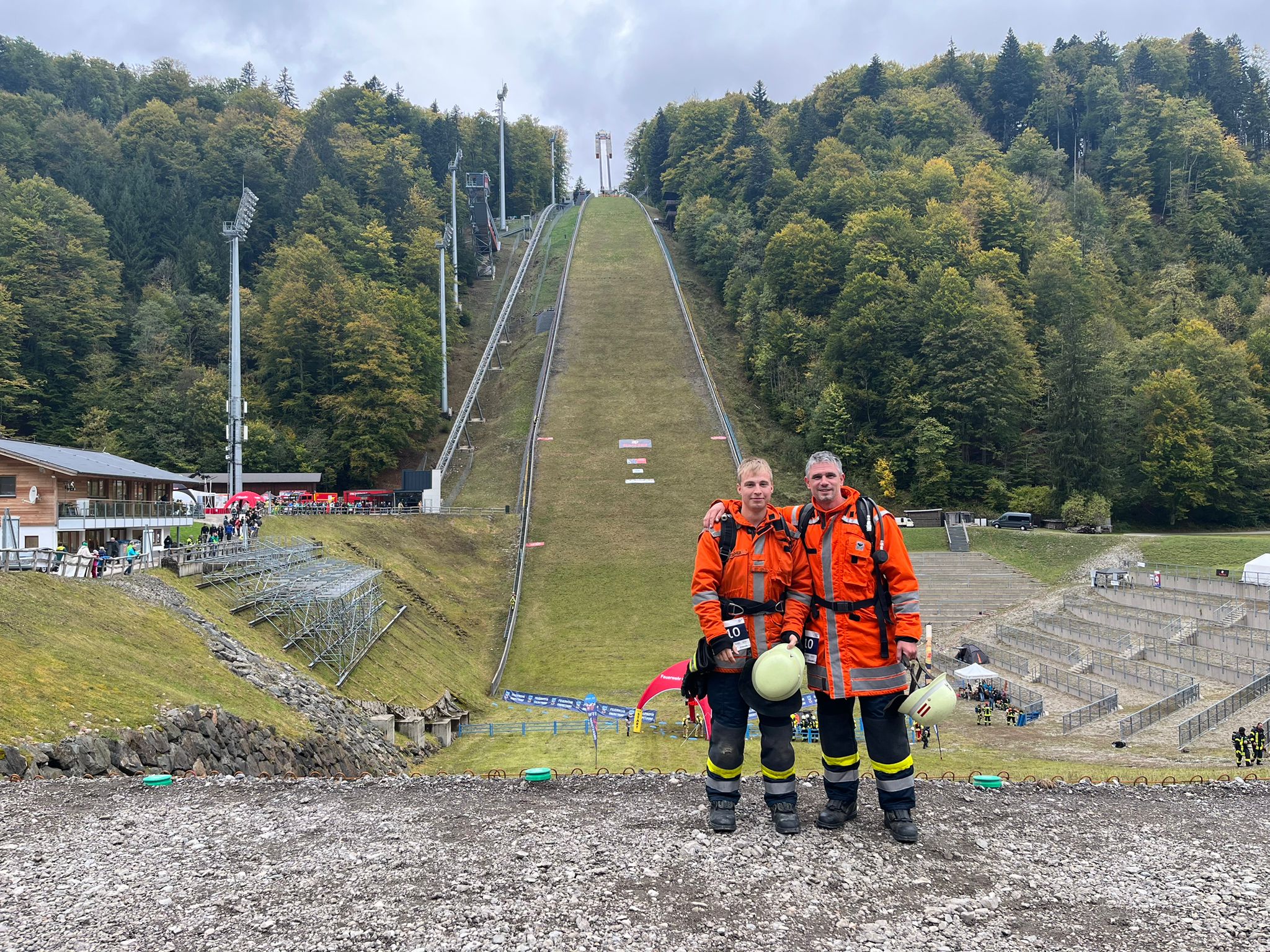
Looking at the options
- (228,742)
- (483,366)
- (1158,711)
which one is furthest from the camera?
(483,366)

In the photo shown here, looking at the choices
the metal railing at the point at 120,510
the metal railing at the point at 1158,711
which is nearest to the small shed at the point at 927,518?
the metal railing at the point at 1158,711

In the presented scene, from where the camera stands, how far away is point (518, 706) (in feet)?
76.5

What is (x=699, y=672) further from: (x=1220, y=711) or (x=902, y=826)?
(x=1220, y=711)

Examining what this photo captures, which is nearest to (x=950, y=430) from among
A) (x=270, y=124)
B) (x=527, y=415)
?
(x=527, y=415)

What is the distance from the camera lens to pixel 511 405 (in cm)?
4984

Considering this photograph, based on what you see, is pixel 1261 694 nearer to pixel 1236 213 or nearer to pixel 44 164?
pixel 1236 213

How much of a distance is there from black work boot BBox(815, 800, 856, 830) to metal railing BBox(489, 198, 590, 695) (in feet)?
66.0

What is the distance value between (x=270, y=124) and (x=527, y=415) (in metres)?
51.6

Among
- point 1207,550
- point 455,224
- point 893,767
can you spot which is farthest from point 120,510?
point 455,224

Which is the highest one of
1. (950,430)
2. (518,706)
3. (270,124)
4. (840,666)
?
(270,124)

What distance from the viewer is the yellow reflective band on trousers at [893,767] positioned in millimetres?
5324

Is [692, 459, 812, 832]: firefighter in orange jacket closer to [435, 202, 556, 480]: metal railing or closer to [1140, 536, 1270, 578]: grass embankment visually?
[1140, 536, 1270, 578]: grass embankment

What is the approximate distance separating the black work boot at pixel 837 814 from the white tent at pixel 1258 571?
26.6 m

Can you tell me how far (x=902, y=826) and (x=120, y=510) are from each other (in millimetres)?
25370
